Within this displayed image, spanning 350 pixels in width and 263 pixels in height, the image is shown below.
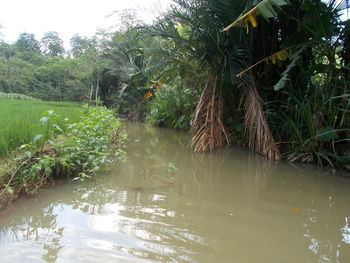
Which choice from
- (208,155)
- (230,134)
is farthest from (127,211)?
(230,134)

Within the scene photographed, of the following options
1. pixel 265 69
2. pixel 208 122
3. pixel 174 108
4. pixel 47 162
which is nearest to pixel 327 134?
pixel 265 69

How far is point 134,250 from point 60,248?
0.39 meters

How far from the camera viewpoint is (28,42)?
108ft

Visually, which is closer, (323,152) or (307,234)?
(307,234)

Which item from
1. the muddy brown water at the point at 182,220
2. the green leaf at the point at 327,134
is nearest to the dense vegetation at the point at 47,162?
the muddy brown water at the point at 182,220

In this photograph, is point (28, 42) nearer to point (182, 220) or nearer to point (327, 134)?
point (327, 134)

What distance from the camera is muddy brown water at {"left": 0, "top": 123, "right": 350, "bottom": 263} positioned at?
1.18 meters

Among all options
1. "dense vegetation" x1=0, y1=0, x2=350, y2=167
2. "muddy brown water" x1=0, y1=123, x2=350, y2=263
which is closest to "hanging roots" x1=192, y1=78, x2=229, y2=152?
"dense vegetation" x1=0, y1=0, x2=350, y2=167

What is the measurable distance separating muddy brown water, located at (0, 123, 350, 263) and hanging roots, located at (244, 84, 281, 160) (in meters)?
0.90

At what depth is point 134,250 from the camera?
1194 mm

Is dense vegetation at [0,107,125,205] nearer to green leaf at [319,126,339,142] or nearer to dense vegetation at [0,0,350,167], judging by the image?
dense vegetation at [0,0,350,167]

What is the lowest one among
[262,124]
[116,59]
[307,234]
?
[307,234]

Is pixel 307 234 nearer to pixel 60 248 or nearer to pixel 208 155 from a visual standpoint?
pixel 60 248

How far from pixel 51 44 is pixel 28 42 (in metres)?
2.96
